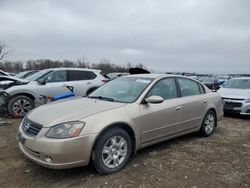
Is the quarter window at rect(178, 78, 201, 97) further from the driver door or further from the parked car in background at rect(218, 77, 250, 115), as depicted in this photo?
the driver door

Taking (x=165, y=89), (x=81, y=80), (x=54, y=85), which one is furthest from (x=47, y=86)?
(x=165, y=89)

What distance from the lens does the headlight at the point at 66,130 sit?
3.37 meters

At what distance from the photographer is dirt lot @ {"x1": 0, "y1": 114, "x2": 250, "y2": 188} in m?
3.54

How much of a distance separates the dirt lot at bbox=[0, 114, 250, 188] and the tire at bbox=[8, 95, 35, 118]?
220 centimetres

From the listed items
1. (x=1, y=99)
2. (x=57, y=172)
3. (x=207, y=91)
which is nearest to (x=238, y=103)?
(x=207, y=91)

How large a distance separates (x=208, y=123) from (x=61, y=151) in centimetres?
382

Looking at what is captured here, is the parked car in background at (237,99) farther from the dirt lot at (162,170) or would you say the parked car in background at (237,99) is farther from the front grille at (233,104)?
the dirt lot at (162,170)

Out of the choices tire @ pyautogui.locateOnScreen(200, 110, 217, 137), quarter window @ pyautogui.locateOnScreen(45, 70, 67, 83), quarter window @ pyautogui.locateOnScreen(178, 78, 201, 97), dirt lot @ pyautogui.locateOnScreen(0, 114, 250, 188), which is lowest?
dirt lot @ pyautogui.locateOnScreen(0, 114, 250, 188)

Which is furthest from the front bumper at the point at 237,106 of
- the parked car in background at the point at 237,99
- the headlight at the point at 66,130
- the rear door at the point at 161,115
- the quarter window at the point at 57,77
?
the headlight at the point at 66,130

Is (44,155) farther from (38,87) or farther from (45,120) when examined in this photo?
(38,87)

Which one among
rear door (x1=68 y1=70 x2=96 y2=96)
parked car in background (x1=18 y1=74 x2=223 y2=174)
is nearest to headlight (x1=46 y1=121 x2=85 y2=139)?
parked car in background (x1=18 y1=74 x2=223 y2=174)

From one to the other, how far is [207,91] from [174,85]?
1.33 meters

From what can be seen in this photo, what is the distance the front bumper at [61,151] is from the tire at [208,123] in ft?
10.4

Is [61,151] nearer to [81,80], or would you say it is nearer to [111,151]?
[111,151]
